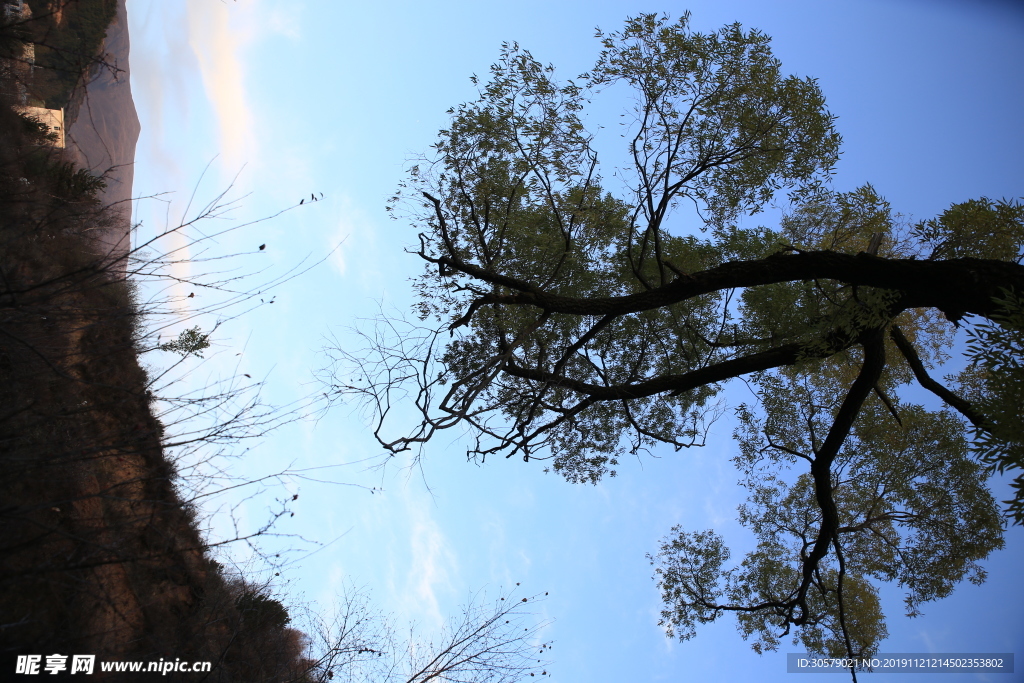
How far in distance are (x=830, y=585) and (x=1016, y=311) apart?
6.74 m

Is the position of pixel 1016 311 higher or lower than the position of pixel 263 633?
higher

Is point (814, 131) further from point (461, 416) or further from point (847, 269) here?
point (461, 416)

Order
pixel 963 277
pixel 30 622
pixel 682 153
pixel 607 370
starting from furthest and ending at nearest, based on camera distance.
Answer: pixel 607 370 < pixel 682 153 < pixel 963 277 < pixel 30 622

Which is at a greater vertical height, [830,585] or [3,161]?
[3,161]

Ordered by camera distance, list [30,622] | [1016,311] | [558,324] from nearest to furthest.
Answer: [1016,311], [30,622], [558,324]

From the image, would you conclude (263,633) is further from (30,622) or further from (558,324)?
(558,324)

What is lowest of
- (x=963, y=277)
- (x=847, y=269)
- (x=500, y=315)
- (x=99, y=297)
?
Result: (x=963, y=277)

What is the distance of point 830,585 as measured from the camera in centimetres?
918

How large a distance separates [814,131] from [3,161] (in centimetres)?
1196

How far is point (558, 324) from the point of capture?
8.35 meters

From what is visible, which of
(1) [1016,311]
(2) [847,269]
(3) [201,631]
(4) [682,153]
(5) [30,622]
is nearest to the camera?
(1) [1016,311]

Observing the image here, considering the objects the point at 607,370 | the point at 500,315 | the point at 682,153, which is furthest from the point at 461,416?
the point at 682,153

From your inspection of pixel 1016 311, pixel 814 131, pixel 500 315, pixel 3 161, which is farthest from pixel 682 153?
pixel 3 161

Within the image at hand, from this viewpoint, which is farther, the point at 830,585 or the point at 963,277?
the point at 830,585
